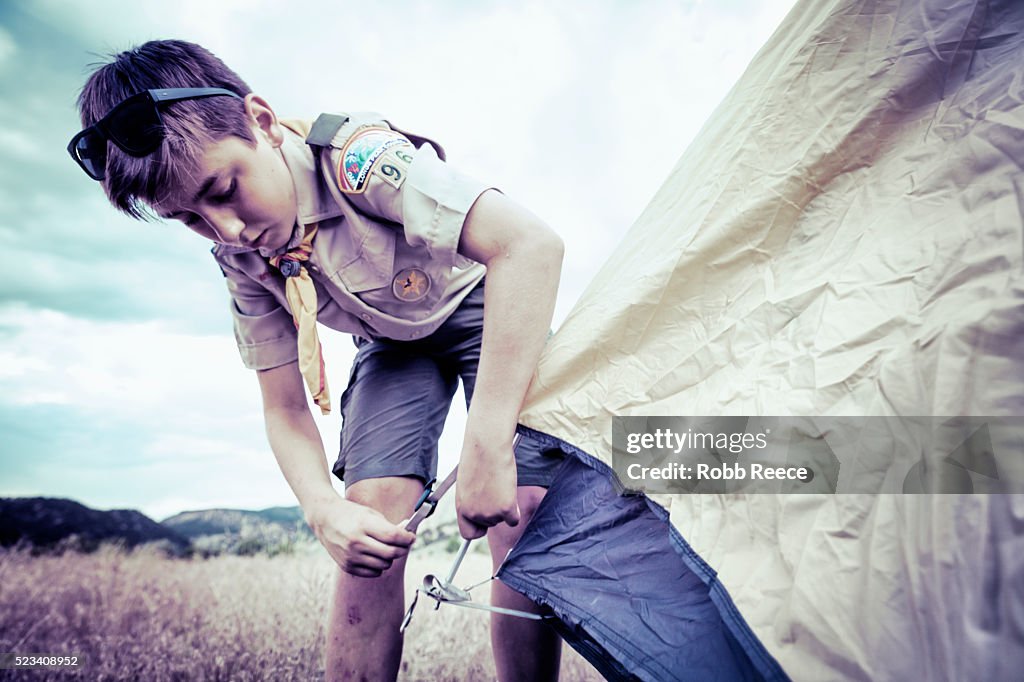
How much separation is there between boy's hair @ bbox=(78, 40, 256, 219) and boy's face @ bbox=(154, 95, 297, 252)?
0.07 ft

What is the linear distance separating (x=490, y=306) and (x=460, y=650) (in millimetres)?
1553

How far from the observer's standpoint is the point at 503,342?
96 cm

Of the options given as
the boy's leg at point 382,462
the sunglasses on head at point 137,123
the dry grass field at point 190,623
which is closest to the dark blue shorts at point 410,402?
the boy's leg at point 382,462

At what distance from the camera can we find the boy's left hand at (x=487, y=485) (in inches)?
36.9

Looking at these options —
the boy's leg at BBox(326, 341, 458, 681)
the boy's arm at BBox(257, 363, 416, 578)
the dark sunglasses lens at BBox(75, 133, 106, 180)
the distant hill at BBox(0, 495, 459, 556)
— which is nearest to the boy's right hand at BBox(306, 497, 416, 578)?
the boy's arm at BBox(257, 363, 416, 578)

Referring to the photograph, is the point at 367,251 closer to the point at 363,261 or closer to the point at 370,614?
the point at 363,261

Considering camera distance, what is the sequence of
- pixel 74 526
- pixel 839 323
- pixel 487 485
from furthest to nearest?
pixel 74 526, pixel 487 485, pixel 839 323

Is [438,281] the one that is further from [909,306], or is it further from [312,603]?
[312,603]

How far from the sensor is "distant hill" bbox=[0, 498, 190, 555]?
118 inches

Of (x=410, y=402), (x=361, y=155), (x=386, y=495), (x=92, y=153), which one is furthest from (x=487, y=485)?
(x=92, y=153)

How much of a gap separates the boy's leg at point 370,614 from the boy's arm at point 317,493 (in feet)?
0.28

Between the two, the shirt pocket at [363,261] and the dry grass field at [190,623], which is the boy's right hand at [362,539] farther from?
the dry grass field at [190,623]

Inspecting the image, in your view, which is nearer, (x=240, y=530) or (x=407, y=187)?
(x=407, y=187)

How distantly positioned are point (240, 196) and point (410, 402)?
0.53 m
